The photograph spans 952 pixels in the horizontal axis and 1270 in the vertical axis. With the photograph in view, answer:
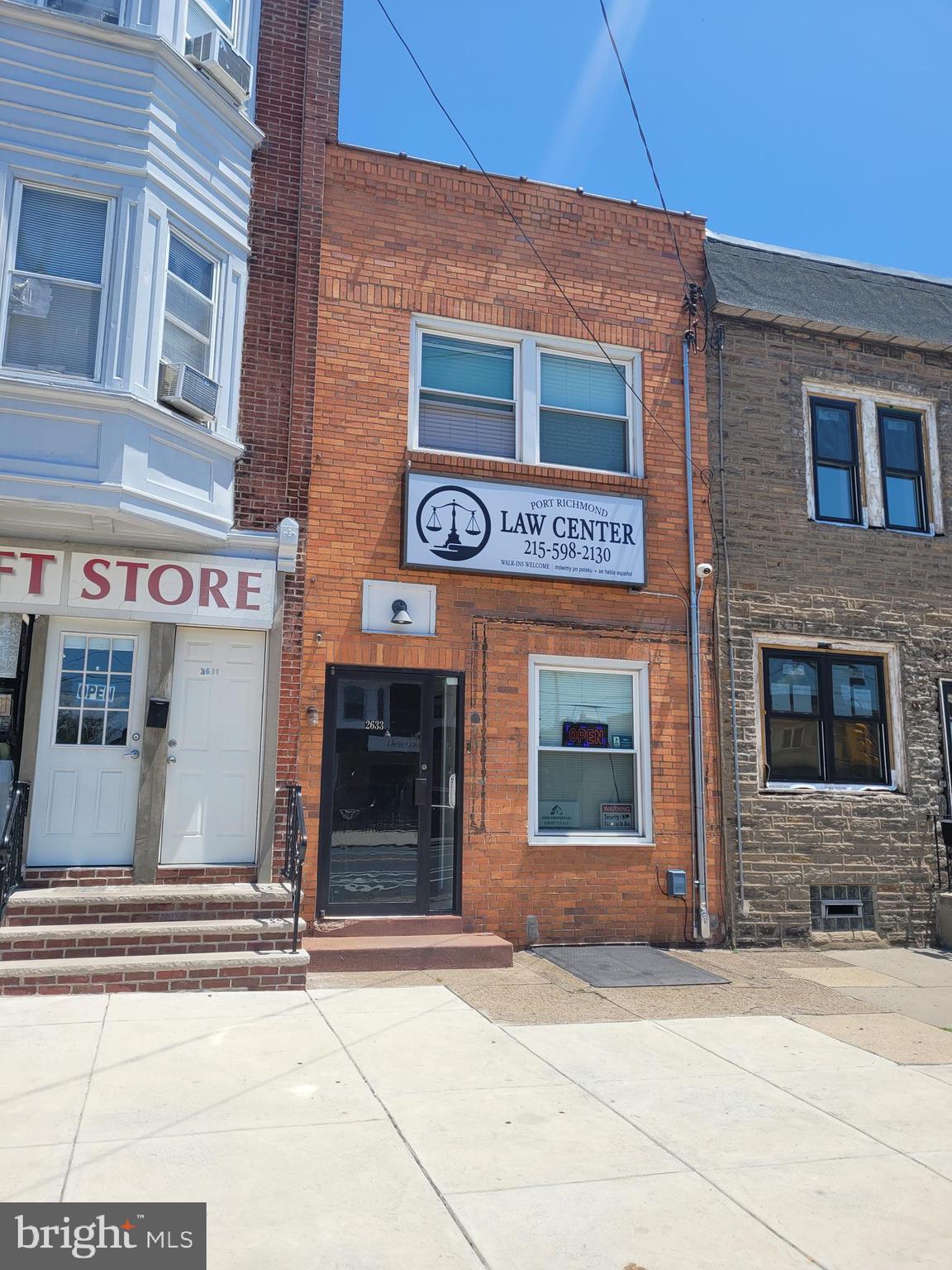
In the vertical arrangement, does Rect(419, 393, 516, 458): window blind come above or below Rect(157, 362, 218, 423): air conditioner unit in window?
above

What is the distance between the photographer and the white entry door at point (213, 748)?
8.37 m

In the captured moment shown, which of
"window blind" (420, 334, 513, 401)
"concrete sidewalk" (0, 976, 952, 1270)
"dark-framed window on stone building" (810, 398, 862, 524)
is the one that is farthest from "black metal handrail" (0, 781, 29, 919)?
"dark-framed window on stone building" (810, 398, 862, 524)

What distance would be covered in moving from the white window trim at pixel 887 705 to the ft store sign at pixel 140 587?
202 inches

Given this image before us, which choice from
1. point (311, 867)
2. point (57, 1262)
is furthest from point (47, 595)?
point (57, 1262)

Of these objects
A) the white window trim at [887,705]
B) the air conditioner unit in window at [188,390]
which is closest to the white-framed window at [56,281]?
the air conditioner unit in window at [188,390]

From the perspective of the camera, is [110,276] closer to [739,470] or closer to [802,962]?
[739,470]

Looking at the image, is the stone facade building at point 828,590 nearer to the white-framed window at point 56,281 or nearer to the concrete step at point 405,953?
the concrete step at point 405,953

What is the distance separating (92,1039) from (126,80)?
7425 millimetres

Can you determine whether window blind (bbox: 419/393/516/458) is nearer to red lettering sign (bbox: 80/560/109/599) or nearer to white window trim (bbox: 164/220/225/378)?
white window trim (bbox: 164/220/225/378)

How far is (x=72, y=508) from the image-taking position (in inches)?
295

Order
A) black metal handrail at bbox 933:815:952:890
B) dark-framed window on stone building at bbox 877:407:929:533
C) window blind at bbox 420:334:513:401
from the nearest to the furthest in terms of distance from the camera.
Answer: window blind at bbox 420:334:513:401 < black metal handrail at bbox 933:815:952:890 < dark-framed window on stone building at bbox 877:407:929:533

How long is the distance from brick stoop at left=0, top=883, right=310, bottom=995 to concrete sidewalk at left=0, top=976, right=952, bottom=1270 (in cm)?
25

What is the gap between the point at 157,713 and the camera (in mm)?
8320

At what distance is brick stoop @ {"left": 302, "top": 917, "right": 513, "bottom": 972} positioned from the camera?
8.03 m
